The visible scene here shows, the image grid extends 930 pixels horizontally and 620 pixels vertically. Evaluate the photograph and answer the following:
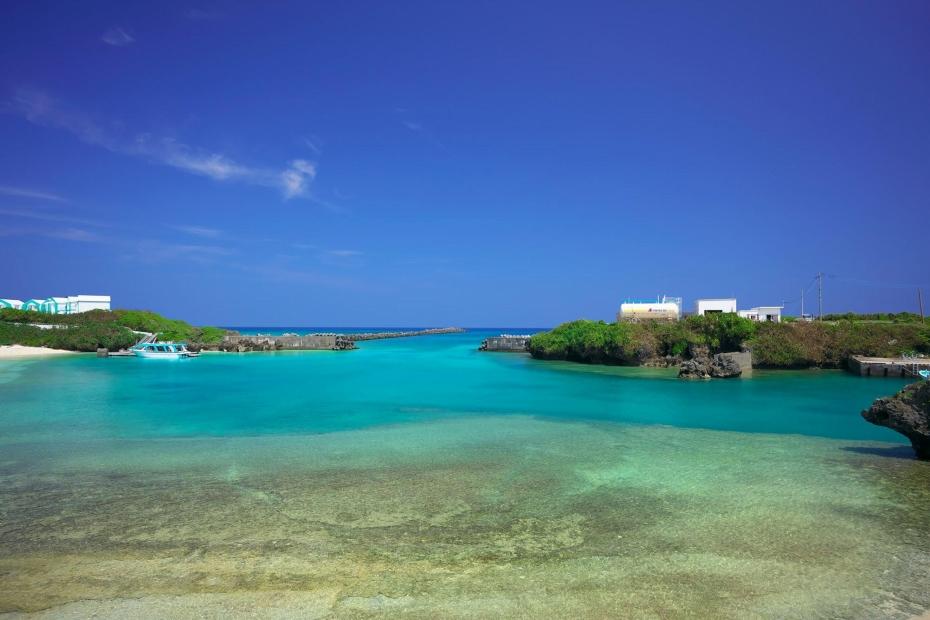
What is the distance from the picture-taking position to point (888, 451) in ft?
41.2

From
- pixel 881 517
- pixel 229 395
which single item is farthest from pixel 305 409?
pixel 881 517

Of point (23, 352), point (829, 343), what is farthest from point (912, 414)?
point (23, 352)

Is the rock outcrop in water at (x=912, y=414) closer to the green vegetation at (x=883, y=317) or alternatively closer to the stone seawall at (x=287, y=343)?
the green vegetation at (x=883, y=317)

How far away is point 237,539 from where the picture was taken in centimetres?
717

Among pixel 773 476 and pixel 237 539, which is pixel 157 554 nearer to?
pixel 237 539

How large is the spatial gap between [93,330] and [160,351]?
9.99 meters

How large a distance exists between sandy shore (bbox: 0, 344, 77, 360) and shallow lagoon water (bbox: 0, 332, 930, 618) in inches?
1552

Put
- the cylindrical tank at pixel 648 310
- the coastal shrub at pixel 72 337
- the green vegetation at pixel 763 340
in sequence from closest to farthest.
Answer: the green vegetation at pixel 763 340, the cylindrical tank at pixel 648 310, the coastal shrub at pixel 72 337

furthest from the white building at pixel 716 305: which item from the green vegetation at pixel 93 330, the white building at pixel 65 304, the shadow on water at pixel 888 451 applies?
the white building at pixel 65 304

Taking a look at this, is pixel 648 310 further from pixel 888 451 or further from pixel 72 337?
pixel 72 337

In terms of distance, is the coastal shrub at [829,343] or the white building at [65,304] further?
the white building at [65,304]

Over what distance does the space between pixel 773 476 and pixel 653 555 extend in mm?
5254

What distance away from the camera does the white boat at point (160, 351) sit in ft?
160

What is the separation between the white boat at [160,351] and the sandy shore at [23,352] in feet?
26.7
